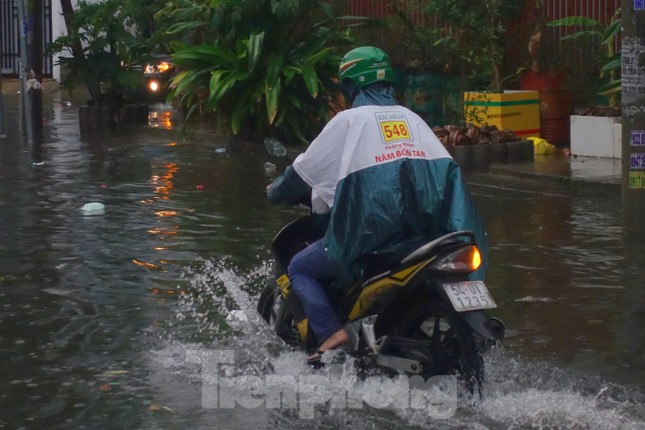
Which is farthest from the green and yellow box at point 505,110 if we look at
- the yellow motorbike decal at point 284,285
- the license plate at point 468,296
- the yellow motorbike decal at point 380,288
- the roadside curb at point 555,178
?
the license plate at point 468,296

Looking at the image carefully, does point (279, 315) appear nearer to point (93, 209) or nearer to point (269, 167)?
point (93, 209)

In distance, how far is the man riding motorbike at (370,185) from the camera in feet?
19.1

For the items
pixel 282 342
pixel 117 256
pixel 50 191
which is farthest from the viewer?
pixel 50 191

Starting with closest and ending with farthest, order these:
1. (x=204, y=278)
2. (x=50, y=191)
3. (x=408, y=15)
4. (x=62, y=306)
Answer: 1. (x=62, y=306)
2. (x=204, y=278)
3. (x=50, y=191)
4. (x=408, y=15)

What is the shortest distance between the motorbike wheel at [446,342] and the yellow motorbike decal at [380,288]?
18cm

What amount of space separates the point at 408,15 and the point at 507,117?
3329 mm

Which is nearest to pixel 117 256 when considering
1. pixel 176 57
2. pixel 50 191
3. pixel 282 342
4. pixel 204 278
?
pixel 204 278

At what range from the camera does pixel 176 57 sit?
1641 centimetres

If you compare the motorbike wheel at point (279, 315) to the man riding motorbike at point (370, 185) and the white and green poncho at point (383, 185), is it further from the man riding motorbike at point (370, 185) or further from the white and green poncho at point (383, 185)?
the white and green poncho at point (383, 185)

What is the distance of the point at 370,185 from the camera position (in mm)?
5812

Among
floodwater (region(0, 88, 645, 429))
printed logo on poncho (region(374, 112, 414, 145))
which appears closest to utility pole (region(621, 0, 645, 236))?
floodwater (region(0, 88, 645, 429))

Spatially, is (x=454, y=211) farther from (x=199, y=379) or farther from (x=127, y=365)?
(x=127, y=365)

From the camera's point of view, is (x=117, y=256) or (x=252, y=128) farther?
(x=252, y=128)

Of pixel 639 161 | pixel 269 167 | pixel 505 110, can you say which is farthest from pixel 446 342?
pixel 505 110
